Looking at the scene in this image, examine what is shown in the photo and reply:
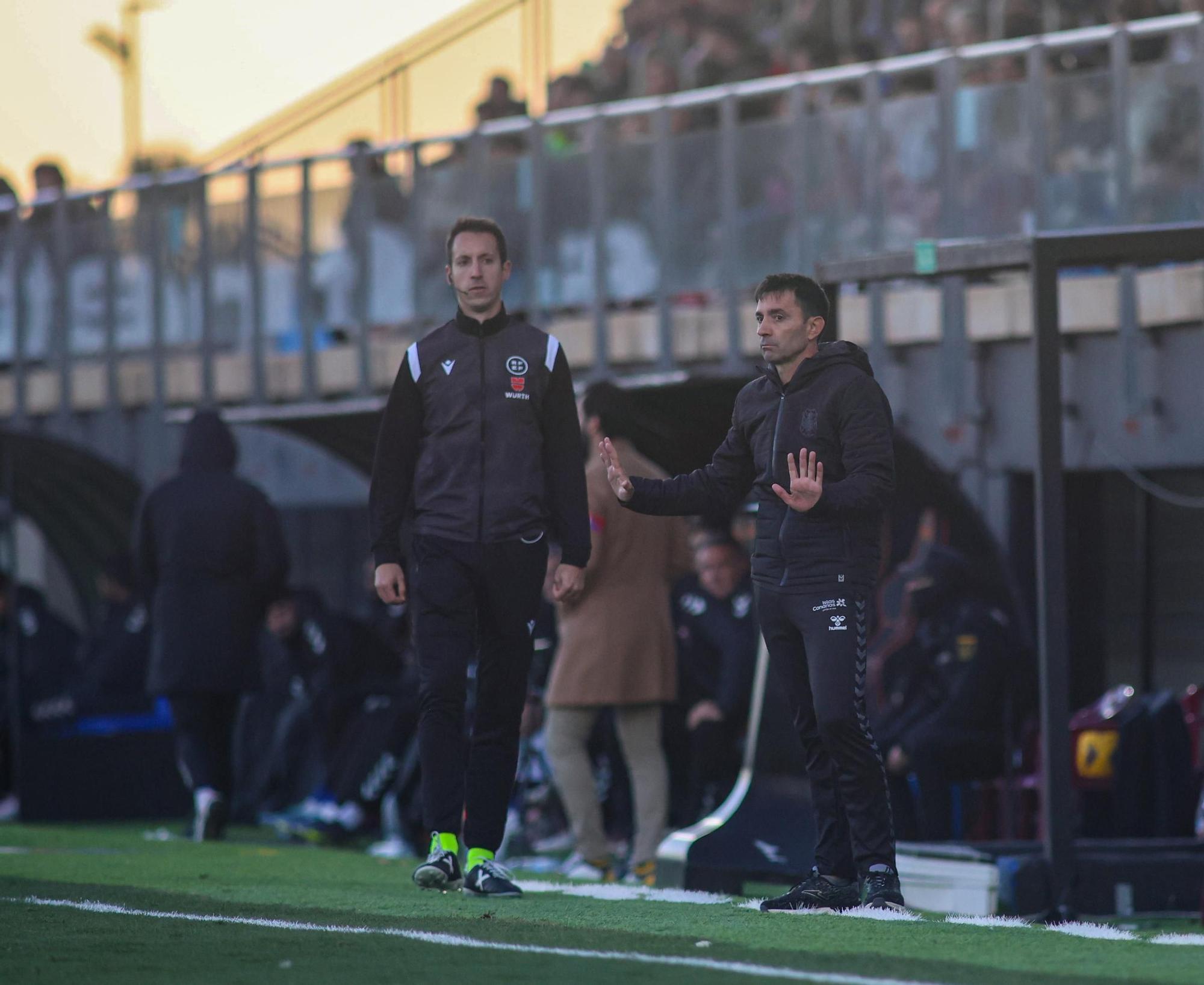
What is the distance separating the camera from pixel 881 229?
1188 cm

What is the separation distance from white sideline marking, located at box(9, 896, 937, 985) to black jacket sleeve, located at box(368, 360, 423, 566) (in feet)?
3.67

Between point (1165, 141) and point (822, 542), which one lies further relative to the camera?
point (1165, 141)

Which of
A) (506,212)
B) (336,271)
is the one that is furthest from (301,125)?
(506,212)

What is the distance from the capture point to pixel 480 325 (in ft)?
21.7

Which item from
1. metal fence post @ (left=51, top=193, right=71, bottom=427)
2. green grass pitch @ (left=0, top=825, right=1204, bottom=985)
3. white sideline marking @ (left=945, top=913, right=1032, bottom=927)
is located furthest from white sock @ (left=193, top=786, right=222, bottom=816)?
metal fence post @ (left=51, top=193, right=71, bottom=427)

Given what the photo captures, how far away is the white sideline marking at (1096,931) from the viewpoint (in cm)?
582

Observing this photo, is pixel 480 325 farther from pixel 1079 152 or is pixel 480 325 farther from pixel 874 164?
pixel 874 164

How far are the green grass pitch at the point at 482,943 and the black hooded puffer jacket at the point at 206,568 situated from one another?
307 centimetres

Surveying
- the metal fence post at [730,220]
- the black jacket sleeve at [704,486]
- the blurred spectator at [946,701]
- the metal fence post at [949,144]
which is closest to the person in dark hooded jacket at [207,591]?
the blurred spectator at [946,701]

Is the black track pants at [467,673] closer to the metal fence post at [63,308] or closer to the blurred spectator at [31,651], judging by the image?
the blurred spectator at [31,651]

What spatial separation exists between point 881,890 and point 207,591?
503 cm

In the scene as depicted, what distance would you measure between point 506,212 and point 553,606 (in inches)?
147

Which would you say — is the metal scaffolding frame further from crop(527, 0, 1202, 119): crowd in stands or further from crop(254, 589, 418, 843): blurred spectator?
crop(527, 0, 1202, 119): crowd in stands

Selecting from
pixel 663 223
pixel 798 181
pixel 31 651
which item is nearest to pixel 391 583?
pixel 798 181
